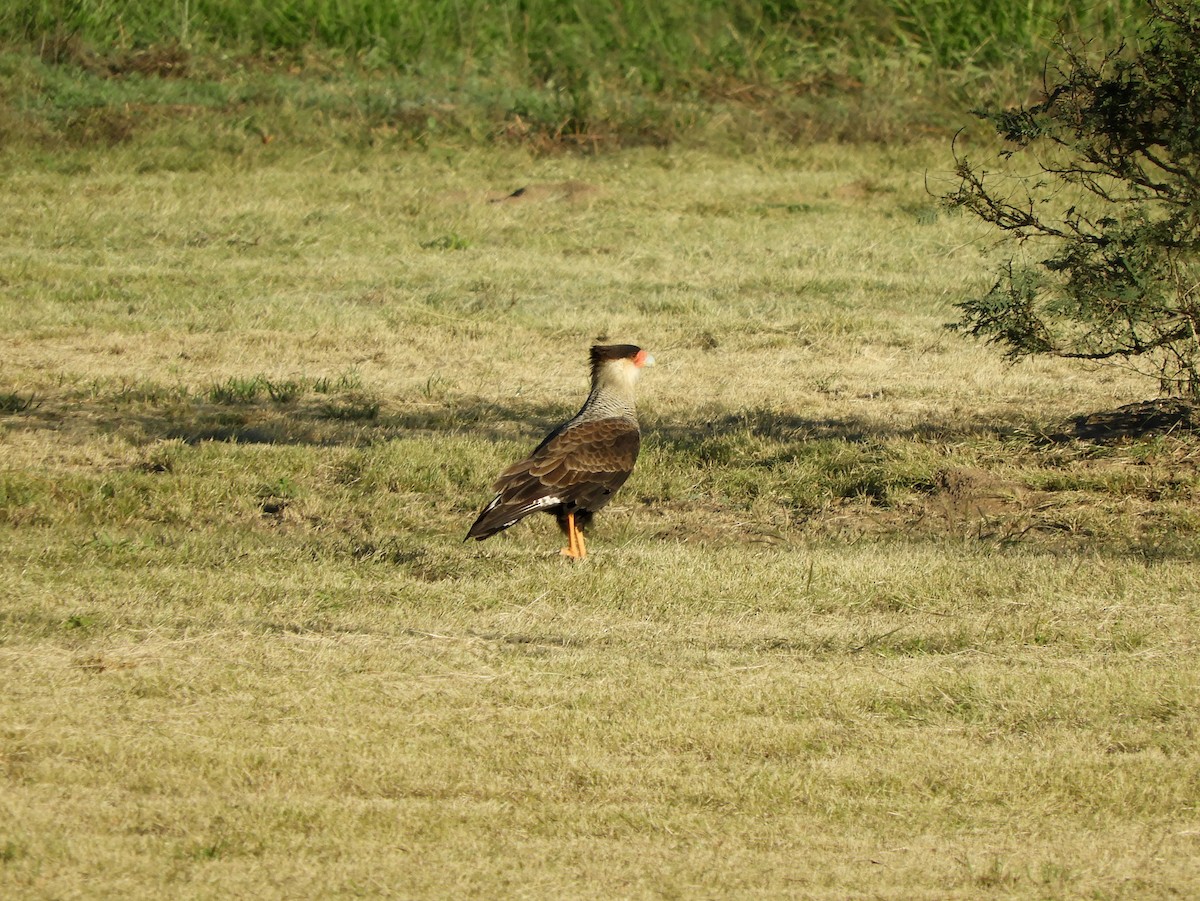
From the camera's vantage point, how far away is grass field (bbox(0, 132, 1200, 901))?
4730 millimetres

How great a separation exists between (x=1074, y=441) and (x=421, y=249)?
807 centimetres

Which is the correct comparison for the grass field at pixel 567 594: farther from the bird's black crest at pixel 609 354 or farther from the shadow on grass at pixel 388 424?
the bird's black crest at pixel 609 354

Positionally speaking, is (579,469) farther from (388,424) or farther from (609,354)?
(388,424)

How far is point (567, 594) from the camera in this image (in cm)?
721

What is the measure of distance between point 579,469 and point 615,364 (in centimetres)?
99

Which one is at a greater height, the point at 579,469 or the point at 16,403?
the point at 579,469

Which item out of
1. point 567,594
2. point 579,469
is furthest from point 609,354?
point 567,594

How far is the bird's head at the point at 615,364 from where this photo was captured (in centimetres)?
897

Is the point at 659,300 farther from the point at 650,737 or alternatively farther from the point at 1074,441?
the point at 650,737

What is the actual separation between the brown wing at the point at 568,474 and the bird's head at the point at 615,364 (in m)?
0.40

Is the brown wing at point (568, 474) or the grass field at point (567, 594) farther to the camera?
the brown wing at point (568, 474)

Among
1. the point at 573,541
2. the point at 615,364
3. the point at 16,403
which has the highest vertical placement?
the point at 615,364

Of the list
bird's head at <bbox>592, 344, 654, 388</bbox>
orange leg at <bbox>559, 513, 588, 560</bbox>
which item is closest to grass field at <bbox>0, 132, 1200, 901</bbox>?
orange leg at <bbox>559, 513, 588, 560</bbox>

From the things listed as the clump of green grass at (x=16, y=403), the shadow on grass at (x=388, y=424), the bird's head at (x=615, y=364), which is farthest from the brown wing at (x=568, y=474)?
the clump of green grass at (x=16, y=403)
